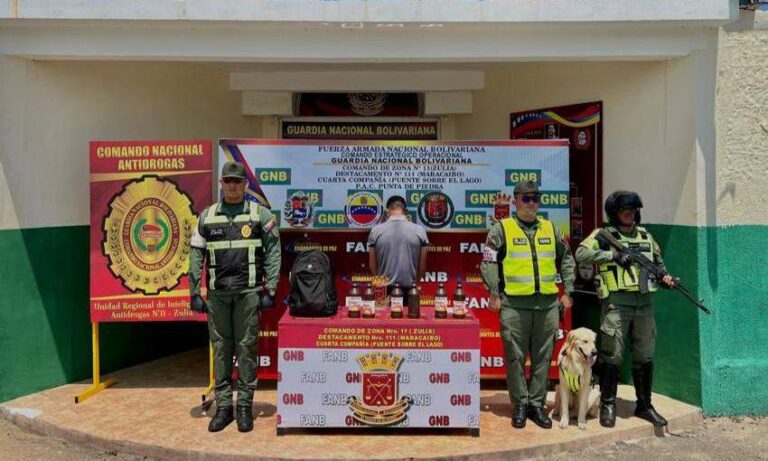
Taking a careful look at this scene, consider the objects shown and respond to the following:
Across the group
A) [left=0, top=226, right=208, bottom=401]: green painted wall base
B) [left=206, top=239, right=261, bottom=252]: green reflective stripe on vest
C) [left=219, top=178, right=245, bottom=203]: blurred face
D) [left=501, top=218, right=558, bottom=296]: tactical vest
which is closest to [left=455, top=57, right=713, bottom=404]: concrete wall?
[left=501, top=218, right=558, bottom=296]: tactical vest

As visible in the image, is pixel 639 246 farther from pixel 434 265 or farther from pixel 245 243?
pixel 245 243

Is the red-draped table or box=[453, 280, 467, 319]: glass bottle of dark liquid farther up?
box=[453, 280, 467, 319]: glass bottle of dark liquid

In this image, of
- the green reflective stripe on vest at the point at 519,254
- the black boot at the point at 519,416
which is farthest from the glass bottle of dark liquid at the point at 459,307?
the black boot at the point at 519,416

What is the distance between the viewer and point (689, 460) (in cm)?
470

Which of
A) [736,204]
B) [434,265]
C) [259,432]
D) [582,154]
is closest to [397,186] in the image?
[434,265]

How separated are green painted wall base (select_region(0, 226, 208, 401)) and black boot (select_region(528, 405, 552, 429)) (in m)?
3.48

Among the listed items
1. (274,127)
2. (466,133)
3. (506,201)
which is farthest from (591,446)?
(274,127)

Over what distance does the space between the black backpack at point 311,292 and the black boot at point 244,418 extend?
830 mm

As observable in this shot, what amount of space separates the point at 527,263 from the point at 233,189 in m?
2.33

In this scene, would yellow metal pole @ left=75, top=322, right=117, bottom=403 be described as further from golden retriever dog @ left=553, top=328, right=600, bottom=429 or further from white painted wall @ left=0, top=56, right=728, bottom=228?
golden retriever dog @ left=553, top=328, right=600, bottom=429

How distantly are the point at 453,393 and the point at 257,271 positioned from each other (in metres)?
1.77

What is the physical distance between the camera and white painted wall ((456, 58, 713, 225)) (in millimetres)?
5629

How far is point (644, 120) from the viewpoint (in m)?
6.00

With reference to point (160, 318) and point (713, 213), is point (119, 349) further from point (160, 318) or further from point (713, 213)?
point (713, 213)
